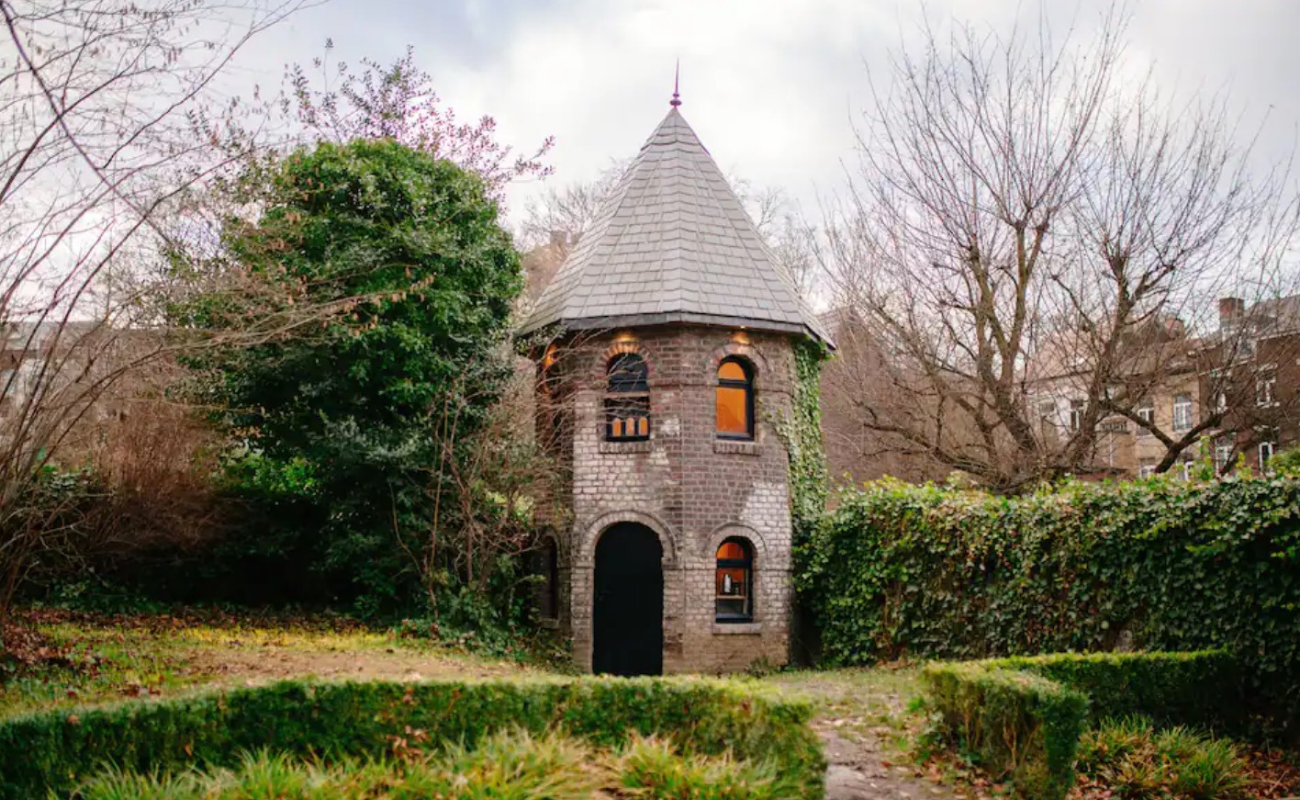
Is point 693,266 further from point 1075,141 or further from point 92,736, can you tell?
point 92,736

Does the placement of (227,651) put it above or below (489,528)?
below

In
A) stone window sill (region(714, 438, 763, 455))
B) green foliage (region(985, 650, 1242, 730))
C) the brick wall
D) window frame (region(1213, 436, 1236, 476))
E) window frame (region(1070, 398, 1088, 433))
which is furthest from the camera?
window frame (region(1070, 398, 1088, 433))

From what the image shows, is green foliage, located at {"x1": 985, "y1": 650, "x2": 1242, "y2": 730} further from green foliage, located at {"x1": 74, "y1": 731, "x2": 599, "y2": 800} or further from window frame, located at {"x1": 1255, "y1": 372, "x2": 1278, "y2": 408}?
window frame, located at {"x1": 1255, "y1": 372, "x2": 1278, "y2": 408}

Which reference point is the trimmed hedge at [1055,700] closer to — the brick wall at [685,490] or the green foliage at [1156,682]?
the green foliage at [1156,682]

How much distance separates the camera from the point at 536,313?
1944cm

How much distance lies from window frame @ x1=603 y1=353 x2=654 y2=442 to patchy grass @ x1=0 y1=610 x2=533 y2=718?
15.1 ft

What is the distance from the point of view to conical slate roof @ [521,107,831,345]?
56.7ft

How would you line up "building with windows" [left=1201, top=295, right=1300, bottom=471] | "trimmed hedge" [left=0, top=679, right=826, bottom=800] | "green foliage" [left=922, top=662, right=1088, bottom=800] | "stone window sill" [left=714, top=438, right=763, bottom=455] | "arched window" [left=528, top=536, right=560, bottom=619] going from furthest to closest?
"arched window" [left=528, top=536, right=560, bottom=619], "stone window sill" [left=714, top=438, right=763, bottom=455], "building with windows" [left=1201, top=295, right=1300, bottom=471], "green foliage" [left=922, top=662, right=1088, bottom=800], "trimmed hedge" [left=0, top=679, right=826, bottom=800]

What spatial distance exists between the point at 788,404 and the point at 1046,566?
6.32 meters

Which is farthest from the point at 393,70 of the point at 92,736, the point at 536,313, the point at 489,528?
the point at 92,736

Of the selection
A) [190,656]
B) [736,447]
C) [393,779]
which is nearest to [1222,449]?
[736,447]

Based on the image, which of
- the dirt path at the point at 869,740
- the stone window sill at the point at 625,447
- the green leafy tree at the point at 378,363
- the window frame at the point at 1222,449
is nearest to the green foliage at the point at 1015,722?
the dirt path at the point at 869,740

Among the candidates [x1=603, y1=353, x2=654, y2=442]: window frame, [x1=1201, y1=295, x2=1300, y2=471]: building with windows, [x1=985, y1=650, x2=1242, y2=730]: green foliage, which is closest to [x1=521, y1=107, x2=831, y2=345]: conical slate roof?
[x1=603, y1=353, x2=654, y2=442]: window frame

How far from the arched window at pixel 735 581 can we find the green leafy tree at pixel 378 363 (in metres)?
4.64
